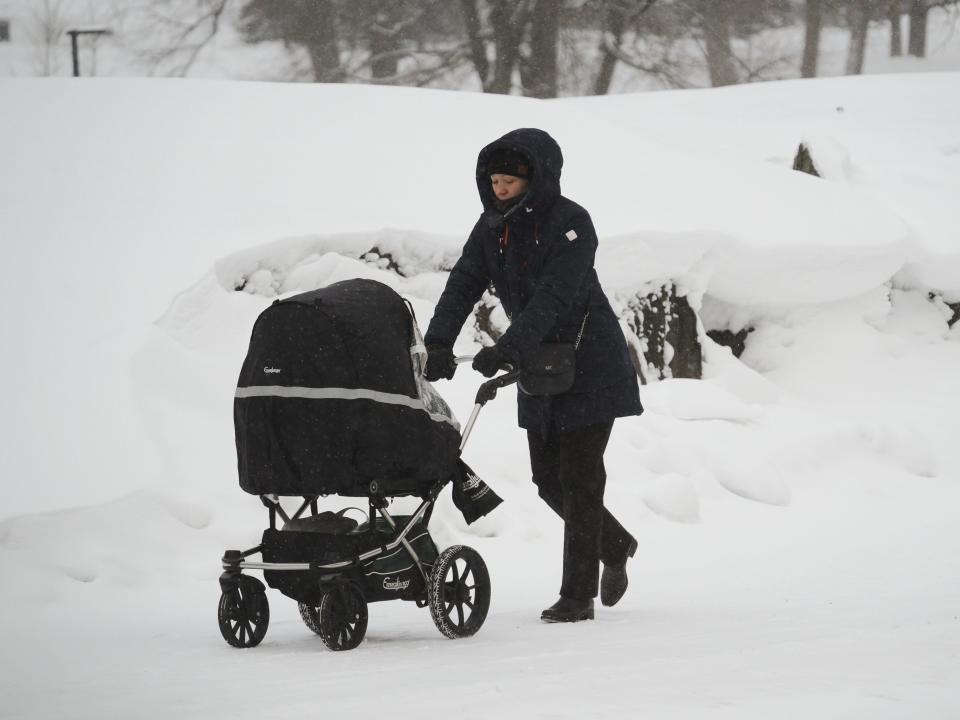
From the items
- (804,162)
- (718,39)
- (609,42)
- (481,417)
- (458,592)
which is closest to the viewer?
(458,592)

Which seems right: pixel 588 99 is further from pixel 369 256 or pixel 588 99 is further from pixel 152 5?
pixel 152 5

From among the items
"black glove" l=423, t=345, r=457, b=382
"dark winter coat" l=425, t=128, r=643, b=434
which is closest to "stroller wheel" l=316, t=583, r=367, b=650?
"black glove" l=423, t=345, r=457, b=382

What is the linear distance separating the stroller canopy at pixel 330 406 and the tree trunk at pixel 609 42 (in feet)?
62.3

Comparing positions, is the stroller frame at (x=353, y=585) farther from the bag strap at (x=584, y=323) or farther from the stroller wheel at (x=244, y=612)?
the bag strap at (x=584, y=323)

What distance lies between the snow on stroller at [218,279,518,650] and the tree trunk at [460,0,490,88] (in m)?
18.5

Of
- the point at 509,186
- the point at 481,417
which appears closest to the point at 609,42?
the point at 481,417

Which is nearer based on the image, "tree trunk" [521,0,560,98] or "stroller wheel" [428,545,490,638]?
"stroller wheel" [428,545,490,638]

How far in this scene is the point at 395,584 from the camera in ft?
11.7

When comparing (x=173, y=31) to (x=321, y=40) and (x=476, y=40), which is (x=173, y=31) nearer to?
(x=321, y=40)

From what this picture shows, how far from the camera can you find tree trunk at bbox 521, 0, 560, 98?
21.0 m

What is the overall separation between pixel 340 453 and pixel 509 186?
1.04 m

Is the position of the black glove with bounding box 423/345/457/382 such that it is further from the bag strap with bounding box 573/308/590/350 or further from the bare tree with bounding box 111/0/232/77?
the bare tree with bounding box 111/0/232/77

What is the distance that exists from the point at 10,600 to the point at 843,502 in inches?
174

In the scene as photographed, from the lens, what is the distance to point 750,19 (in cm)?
2388
